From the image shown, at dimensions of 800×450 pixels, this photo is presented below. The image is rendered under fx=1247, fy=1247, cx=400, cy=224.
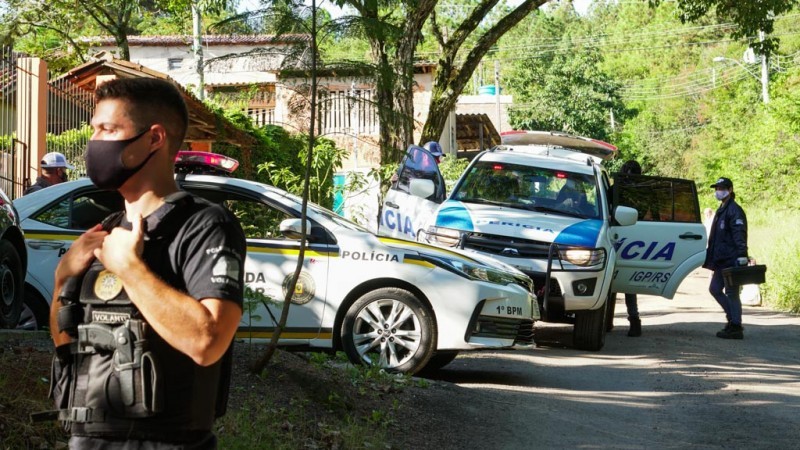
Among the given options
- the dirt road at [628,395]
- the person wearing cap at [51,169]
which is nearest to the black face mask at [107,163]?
the dirt road at [628,395]

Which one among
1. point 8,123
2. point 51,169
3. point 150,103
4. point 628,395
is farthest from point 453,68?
point 150,103

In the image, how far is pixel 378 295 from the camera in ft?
32.0

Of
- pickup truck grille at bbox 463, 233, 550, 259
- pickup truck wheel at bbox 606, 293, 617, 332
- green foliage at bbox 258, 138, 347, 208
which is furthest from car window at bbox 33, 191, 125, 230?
pickup truck wheel at bbox 606, 293, 617, 332

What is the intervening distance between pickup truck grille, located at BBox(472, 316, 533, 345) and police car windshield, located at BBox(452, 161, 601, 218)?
11.7 feet

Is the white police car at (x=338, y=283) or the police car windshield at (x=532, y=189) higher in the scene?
the police car windshield at (x=532, y=189)

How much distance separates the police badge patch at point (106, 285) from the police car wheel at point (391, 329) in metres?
6.75

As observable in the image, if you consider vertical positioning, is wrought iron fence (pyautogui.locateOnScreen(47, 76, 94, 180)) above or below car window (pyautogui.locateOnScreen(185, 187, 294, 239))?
above

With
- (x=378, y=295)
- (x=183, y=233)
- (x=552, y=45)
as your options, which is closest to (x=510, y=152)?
(x=378, y=295)

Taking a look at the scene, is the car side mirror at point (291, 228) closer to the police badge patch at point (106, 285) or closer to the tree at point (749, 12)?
the police badge patch at point (106, 285)

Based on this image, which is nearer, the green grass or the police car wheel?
the police car wheel

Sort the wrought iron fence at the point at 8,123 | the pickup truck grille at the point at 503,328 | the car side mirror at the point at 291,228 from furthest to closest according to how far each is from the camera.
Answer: the wrought iron fence at the point at 8,123
the pickup truck grille at the point at 503,328
the car side mirror at the point at 291,228

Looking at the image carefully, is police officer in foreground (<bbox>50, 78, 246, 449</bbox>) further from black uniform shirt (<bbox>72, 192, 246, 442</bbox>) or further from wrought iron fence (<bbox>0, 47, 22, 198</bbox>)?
wrought iron fence (<bbox>0, 47, 22, 198</bbox>)

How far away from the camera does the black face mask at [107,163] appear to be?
3021 millimetres

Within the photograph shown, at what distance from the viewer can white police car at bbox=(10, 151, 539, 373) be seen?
9711 mm
